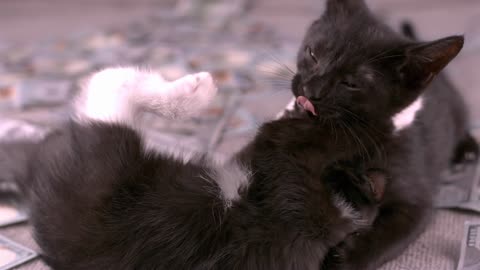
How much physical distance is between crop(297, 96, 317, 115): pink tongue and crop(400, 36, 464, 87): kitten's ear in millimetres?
245

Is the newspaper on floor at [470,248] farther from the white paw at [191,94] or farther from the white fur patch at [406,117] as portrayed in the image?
the white paw at [191,94]

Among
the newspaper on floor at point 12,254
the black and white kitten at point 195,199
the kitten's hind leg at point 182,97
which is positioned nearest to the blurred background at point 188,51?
the newspaper on floor at point 12,254

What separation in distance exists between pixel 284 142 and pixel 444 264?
19.5 inches

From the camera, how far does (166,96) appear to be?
109 cm

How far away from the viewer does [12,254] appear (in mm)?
1062

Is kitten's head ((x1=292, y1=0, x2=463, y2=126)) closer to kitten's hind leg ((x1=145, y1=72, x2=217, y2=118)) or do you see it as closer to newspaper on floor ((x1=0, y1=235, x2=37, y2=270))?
kitten's hind leg ((x1=145, y1=72, x2=217, y2=118))

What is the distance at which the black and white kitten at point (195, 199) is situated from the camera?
2.72 feet

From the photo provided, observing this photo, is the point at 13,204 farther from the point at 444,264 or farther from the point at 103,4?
the point at 103,4

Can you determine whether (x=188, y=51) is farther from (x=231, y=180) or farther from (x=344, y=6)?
(x=231, y=180)

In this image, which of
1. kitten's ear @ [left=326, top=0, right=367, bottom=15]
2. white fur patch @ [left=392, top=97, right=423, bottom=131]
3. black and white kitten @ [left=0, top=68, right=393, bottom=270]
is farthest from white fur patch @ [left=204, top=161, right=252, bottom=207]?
kitten's ear @ [left=326, top=0, right=367, bottom=15]

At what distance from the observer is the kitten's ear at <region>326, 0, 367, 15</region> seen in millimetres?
1239

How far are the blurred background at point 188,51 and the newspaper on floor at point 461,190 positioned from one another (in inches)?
2.6

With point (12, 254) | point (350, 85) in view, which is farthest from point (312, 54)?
point (12, 254)

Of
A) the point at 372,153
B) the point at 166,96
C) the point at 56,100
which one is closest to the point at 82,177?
the point at 166,96
